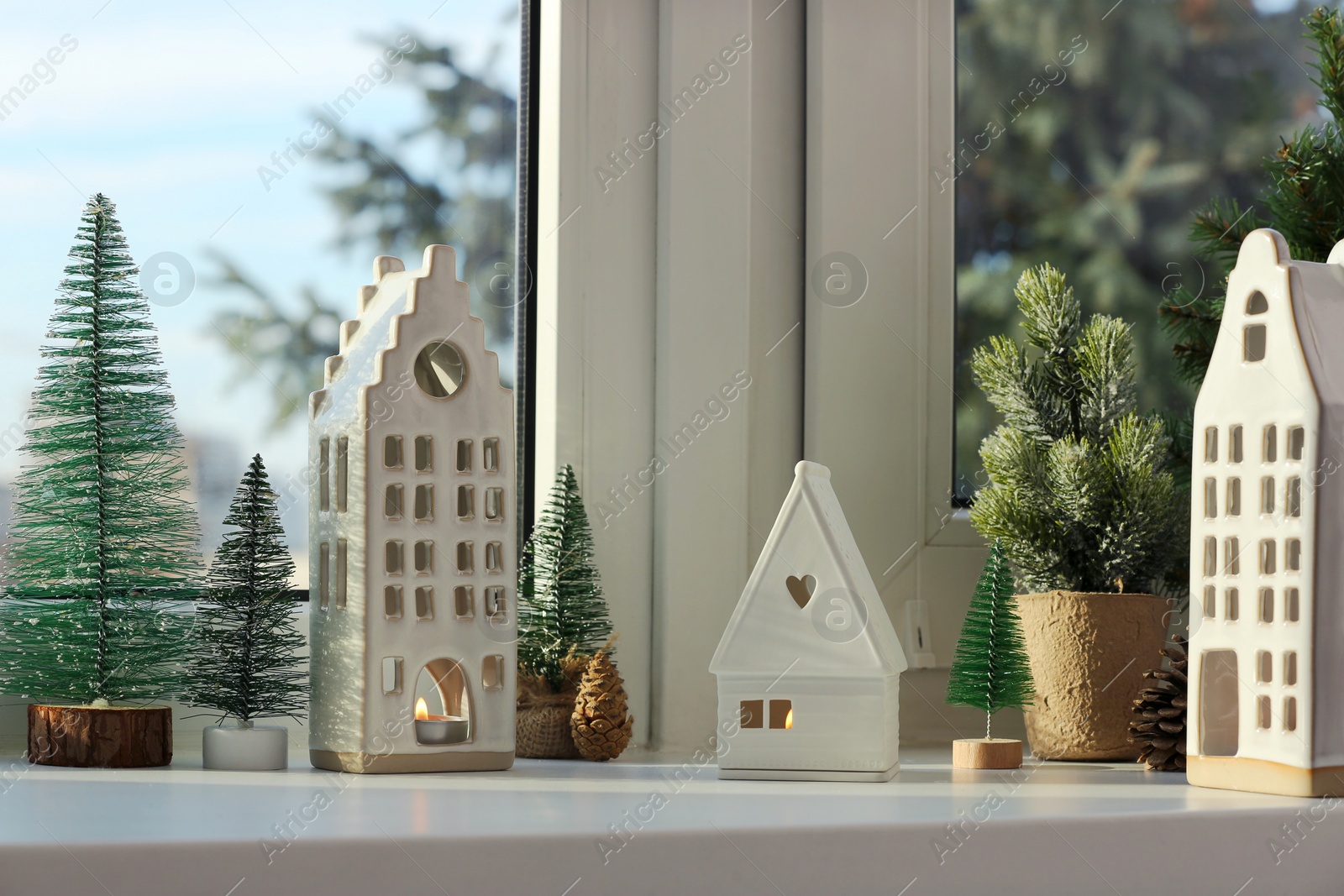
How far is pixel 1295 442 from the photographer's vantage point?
0.94m

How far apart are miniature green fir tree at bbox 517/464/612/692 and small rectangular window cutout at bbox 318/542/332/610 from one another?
0.64 feet

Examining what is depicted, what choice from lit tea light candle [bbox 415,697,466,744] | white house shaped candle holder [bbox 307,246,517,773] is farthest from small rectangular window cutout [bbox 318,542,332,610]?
lit tea light candle [bbox 415,697,466,744]

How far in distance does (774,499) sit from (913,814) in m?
0.53

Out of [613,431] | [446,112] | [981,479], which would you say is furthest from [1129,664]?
[446,112]

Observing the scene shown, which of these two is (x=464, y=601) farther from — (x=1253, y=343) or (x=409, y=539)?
(x=1253, y=343)

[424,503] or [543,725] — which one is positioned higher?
[424,503]

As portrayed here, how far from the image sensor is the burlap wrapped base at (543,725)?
3.73 ft

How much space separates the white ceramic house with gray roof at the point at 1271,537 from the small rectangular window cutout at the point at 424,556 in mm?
574

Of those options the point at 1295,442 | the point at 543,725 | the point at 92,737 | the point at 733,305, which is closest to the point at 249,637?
the point at 92,737

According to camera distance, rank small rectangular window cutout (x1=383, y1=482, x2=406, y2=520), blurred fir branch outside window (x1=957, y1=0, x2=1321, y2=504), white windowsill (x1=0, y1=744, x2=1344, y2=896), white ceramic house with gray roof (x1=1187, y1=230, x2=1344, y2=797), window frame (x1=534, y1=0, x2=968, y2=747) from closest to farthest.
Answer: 1. white windowsill (x1=0, y1=744, x2=1344, y2=896)
2. white ceramic house with gray roof (x1=1187, y1=230, x2=1344, y2=797)
3. small rectangular window cutout (x1=383, y1=482, x2=406, y2=520)
4. window frame (x1=534, y1=0, x2=968, y2=747)
5. blurred fir branch outside window (x1=957, y1=0, x2=1321, y2=504)

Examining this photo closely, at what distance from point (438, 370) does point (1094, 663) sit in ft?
2.03

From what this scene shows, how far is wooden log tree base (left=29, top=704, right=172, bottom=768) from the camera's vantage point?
0.98 metres

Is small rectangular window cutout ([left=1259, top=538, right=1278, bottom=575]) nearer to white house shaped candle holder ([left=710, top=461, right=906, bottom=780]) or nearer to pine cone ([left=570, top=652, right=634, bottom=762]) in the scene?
white house shaped candle holder ([left=710, top=461, right=906, bottom=780])

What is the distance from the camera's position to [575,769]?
1050mm
